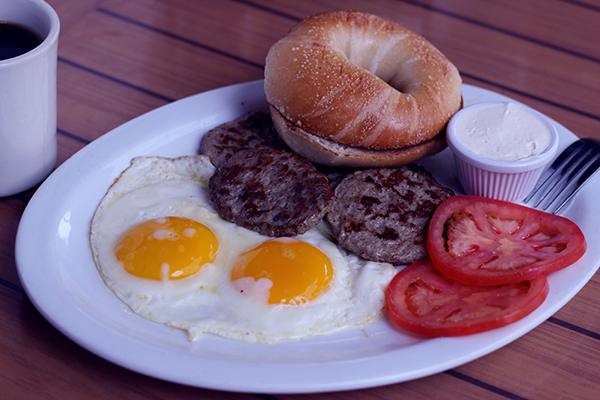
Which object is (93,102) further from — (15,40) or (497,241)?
(497,241)

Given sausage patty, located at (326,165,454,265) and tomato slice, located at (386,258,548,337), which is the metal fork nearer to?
sausage patty, located at (326,165,454,265)

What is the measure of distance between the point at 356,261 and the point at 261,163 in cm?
51

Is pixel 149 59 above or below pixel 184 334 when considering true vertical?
above

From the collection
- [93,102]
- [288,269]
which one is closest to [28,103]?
[93,102]

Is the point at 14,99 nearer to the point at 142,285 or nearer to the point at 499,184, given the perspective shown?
the point at 142,285

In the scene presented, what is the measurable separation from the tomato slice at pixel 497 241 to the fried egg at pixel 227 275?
22 cm

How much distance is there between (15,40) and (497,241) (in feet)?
5.87

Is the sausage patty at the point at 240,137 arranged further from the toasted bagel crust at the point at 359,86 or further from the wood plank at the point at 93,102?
the wood plank at the point at 93,102

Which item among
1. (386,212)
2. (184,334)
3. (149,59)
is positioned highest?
(386,212)

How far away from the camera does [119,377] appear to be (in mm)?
1551

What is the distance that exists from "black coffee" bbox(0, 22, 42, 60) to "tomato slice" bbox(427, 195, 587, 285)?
1524 millimetres

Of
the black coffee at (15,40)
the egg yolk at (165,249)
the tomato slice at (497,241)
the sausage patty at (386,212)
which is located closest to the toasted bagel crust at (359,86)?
the sausage patty at (386,212)

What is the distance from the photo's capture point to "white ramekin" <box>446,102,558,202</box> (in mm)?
1940

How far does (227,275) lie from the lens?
1.74 meters
